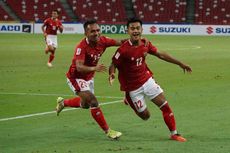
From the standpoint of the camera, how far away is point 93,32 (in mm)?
11188

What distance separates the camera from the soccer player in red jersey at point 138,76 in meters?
11.1

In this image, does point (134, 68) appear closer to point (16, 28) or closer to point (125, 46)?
point (125, 46)

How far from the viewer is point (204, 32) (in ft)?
181

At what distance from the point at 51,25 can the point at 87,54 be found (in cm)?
1743

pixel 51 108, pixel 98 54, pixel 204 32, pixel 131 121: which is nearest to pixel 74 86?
pixel 98 54

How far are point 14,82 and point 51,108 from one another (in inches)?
231

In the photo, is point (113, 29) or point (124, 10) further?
point (124, 10)

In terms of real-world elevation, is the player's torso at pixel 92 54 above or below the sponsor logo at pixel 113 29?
above

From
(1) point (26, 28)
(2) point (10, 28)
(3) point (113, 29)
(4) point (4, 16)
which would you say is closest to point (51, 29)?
(3) point (113, 29)

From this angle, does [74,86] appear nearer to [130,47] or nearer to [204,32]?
[130,47]

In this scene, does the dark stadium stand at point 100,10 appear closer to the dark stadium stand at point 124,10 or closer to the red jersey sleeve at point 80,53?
the dark stadium stand at point 124,10

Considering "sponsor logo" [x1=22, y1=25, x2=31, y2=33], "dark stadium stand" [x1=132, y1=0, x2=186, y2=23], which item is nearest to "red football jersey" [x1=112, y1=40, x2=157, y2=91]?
"sponsor logo" [x1=22, y1=25, x2=31, y2=33]

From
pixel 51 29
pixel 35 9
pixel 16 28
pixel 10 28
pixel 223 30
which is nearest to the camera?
pixel 51 29

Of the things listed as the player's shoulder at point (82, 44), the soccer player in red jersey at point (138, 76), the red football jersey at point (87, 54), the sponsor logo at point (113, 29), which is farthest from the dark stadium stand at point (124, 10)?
the player's shoulder at point (82, 44)
